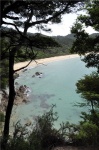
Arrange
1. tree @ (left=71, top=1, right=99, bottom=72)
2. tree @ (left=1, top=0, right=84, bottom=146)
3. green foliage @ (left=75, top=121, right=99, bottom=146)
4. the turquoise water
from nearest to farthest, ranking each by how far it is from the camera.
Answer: tree @ (left=1, top=0, right=84, bottom=146)
tree @ (left=71, top=1, right=99, bottom=72)
green foliage @ (left=75, top=121, right=99, bottom=146)
the turquoise water

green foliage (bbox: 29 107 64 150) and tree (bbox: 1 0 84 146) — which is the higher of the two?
tree (bbox: 1 0 84 146)

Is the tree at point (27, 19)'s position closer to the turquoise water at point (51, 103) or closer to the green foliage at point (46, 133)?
the green foliage at point (46, 133)

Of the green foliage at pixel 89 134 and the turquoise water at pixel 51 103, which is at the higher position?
the turquoise water at pixel 51 103

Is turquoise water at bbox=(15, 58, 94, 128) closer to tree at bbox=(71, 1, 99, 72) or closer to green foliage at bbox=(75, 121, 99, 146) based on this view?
green foliage at bbox=(75, 121, 99, 146)

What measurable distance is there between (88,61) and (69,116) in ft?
53.3

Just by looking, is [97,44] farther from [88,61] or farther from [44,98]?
[44,98]

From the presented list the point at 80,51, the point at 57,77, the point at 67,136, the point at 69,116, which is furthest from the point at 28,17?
the point at 57,77

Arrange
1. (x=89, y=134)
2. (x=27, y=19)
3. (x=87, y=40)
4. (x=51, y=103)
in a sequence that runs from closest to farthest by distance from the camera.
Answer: (x=27, y=19), (x=87, y=40), (x=89, y=134), (x=51, y=103)

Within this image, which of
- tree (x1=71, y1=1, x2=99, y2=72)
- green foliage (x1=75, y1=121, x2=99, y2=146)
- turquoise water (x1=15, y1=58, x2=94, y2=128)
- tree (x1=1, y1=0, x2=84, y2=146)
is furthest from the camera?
turquoise water (x1=15, y1=58, x2=94, y2=128)

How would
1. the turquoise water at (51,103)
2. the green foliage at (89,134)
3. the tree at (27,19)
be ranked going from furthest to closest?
1. the turquoise water at (51,103)
2. the green foliage at (89,134)
3. the tree at (27,19)

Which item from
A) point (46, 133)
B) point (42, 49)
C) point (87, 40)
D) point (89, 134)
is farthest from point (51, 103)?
point (42, 49)

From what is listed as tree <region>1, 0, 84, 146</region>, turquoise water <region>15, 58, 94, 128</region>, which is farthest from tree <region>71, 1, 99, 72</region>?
turquoise water <region>15, 58, 94, 128</region>

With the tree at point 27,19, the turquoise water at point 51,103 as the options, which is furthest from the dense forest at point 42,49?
the turquoise water at point 51,103

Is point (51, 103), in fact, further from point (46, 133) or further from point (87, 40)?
point (87, 40)
